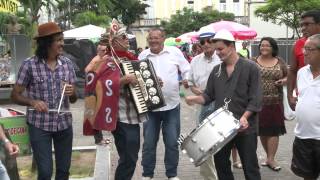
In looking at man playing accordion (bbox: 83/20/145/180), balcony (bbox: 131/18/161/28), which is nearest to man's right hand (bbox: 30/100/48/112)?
man playing accordion (bbox: 83/20/145/180)

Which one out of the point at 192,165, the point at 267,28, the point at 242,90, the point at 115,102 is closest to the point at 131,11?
the point at 267,28

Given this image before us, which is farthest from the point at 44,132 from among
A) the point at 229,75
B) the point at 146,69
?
the point at 229,75

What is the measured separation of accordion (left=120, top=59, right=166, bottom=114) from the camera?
17.8 feet

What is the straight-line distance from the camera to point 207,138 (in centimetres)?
488

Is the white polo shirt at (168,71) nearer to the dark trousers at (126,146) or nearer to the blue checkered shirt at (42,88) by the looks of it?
the dark trousers at (126,146)

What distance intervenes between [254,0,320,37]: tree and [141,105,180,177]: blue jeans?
2556 cm

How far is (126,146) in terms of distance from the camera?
5.49m

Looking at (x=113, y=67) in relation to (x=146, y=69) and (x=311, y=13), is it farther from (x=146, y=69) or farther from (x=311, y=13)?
(x=311, y=13)

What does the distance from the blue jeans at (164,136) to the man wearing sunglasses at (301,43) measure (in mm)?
1395

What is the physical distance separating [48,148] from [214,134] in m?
1.52

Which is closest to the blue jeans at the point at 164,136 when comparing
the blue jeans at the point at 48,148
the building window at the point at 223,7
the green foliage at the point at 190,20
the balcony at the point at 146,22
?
the blue jeans at the point at 48,148

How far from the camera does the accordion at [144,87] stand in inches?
214

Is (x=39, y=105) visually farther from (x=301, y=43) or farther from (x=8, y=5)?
(x=301, y=43)

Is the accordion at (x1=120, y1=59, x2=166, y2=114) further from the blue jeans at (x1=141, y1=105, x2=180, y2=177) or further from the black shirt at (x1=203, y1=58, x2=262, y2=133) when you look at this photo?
the blue jeans at (x1=141, y1=105, x2=180, y2=177)
